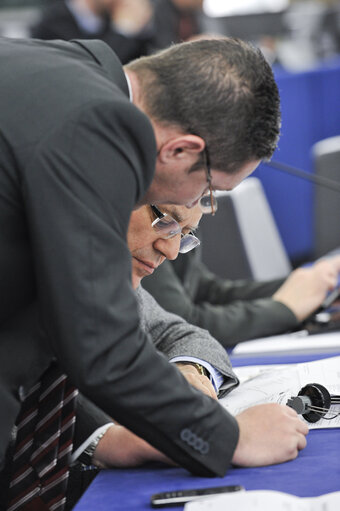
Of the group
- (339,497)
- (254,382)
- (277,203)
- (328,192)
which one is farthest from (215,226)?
(339,497)

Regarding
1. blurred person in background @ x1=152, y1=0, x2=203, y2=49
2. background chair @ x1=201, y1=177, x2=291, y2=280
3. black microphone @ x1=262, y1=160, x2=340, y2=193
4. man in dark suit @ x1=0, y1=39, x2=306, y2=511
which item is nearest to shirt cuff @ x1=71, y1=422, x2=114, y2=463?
man in dark suit @ x1=0, y1=39, x2=306, y2=511

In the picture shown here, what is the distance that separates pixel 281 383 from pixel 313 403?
17 centimetres

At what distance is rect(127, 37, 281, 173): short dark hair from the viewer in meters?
1.16

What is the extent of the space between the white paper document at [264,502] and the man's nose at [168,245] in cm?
52

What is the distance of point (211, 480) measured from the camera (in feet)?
4.05

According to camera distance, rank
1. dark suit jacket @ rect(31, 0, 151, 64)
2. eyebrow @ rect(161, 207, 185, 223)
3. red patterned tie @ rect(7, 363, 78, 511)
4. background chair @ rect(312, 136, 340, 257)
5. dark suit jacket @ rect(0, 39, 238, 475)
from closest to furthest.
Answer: dark suit jacket @ rect(0, 39, 238, 475) → red patterned tie @ rect(7, 363, 78, 511) → eyebrow @ rect(161, 207, 185, 223) → background chair @ rect(312, 136, 340, 257) → dark suit jacket @ rect(31, 0, 151, 64)

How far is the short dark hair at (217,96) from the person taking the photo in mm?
1160

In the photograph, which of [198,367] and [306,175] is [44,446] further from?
[306,175]

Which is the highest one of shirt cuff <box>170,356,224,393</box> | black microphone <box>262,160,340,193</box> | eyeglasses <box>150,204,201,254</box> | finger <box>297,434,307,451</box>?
eyeglasses <box>150,204,201,254</box>

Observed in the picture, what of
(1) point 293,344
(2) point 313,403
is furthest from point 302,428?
(1) point 293,344

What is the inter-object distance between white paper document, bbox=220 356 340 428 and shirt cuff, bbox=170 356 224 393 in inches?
1.3

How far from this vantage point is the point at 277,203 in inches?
189

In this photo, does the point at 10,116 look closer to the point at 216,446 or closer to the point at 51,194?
the point at 51,194

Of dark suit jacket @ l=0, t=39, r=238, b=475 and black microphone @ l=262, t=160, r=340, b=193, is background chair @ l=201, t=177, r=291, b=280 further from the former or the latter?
dark suit jacket @ l=0, t=39, r=238, b=475
